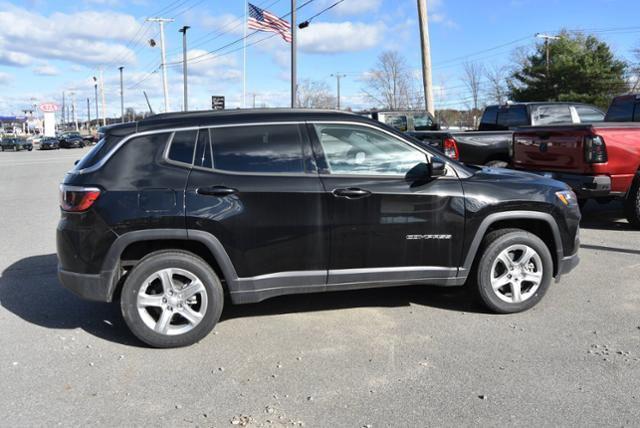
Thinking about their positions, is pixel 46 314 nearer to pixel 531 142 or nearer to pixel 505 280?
pixel 505 280

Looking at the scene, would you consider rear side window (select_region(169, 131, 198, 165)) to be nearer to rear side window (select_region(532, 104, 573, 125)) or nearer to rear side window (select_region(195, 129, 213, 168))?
rear side window (select_region(195, 129, 213, 168))

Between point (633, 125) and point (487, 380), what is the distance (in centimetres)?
578

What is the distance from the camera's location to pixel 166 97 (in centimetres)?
4309

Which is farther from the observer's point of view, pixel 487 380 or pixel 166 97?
pixel 166 97

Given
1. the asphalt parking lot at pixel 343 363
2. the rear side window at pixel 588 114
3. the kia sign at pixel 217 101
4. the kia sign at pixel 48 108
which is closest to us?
the asphalt parking lot at pixel 343 363

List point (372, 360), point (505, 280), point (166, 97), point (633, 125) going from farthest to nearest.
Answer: point (166, 97) < point (633, 125) < point (505, 280) < point (372, 360)

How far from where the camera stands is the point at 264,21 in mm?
24562

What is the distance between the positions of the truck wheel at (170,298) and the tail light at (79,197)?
59 centimetres

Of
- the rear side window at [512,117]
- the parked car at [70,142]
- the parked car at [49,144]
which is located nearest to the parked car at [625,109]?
the rear side window at [512,117]

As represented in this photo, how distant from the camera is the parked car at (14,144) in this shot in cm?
5116

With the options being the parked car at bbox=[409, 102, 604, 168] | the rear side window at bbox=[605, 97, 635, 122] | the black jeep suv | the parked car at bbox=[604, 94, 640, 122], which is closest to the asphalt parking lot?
the black jeep suv

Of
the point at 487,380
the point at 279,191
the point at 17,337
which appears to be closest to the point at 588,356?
the point at 487,380

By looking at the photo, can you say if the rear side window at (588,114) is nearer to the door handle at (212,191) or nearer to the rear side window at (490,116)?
the rear side window at (490,116)

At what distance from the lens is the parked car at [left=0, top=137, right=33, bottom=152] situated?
168 feet
